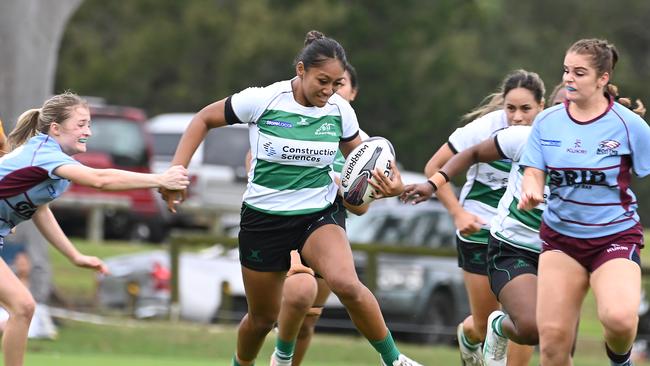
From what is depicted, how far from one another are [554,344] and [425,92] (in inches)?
1008

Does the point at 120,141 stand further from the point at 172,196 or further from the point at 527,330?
the point at 527,330

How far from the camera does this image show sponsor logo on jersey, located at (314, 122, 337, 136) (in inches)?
303

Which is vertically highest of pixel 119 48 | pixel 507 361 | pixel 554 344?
pixel 554 344

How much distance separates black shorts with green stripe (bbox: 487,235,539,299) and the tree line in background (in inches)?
895

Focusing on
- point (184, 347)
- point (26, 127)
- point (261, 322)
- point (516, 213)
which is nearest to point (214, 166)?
point (184, 347)

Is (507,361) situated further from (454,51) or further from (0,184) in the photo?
Result: (454,51)

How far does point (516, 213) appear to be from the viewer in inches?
314

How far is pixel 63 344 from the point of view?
1336 centimetres

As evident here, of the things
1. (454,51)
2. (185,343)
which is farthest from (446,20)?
(185,343)

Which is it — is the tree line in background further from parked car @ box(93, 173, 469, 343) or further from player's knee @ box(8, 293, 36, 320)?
player's knee @ box(8, 293, 36, 320)

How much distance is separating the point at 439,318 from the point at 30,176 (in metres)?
7.88

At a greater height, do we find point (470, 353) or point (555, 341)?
point (555, 341)

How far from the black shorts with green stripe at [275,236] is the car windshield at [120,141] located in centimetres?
1289

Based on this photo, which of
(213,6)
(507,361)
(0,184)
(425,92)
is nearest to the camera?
(0,184)
